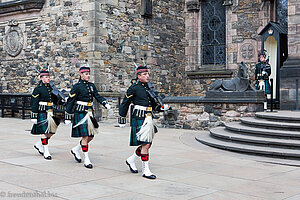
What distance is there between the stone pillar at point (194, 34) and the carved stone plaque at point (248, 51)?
2.21 m

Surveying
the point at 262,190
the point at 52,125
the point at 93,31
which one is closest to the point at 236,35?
the point at 93,31

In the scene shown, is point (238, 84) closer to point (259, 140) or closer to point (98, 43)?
point (259, 140)

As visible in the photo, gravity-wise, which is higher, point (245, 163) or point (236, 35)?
point (236, 35)

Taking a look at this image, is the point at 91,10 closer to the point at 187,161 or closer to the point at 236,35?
the point at 236,35

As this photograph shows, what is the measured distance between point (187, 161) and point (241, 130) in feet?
8.30

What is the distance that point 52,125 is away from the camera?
25.8ft

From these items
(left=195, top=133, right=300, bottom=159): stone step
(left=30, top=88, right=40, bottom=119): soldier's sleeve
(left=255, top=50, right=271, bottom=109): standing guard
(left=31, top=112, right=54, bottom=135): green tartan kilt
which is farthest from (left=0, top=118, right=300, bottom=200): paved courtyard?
(left=255, top=50, right=271, bottom=109): standing guard

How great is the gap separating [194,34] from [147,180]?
14.5 metres

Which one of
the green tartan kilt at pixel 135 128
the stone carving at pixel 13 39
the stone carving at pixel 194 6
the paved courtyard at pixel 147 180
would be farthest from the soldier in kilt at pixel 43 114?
the stone carving at pixel 194 6

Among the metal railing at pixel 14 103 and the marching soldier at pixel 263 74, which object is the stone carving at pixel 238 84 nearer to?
the marching soldier at pixel 263 74

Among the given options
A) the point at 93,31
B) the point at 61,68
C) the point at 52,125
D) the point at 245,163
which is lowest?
the point at 245,163

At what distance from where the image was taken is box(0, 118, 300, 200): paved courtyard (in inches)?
202

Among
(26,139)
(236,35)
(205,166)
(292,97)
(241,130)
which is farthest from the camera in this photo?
(236,35)

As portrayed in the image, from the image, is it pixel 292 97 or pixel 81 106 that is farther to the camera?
pixel 292 97
